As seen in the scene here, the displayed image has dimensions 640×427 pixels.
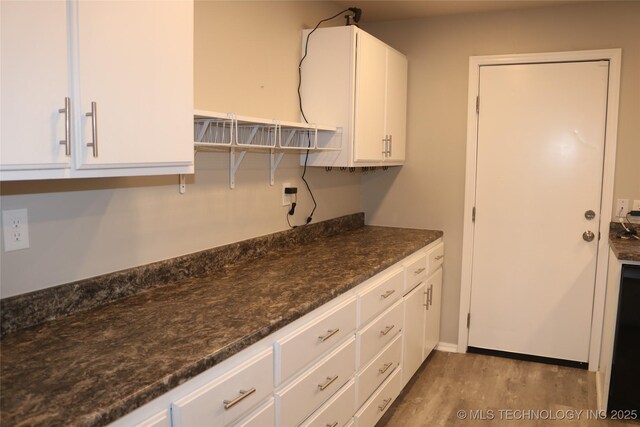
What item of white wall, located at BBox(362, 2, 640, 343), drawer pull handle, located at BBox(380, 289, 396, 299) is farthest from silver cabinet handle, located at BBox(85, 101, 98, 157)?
white wall, located at BBox(362, 2, 640, 343)

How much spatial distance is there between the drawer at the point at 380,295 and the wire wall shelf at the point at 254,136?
2.48 feet

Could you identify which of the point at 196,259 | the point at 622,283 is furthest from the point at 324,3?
the point at 622,283

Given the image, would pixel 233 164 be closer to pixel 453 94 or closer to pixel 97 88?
pixel 97 88

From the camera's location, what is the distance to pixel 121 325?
1599mm

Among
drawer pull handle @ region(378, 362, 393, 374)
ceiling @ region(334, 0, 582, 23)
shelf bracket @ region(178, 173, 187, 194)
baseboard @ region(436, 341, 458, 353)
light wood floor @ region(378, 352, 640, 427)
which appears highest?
ceiling @ region(334, 0, 582, 23)

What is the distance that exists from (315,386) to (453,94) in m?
2.43

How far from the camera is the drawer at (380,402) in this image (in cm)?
242

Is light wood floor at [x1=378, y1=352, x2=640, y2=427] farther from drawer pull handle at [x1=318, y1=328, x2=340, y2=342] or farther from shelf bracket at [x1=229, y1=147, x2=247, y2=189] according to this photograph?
shelf bracket at [x1=229, y1=147, x2=247, y2=189]

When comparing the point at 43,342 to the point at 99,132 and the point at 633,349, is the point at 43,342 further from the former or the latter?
the point at 633,349

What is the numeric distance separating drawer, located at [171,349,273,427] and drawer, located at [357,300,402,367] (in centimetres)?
76

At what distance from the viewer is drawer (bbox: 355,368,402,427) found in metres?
2.42

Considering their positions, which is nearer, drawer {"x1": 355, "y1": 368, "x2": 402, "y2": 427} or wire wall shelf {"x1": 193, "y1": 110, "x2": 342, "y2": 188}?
wire wall shelf {"x1": 193, "y1": 110, "x2": 342, "y2": 188}

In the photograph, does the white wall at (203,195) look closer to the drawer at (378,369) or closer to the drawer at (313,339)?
the drawer at (313,339)

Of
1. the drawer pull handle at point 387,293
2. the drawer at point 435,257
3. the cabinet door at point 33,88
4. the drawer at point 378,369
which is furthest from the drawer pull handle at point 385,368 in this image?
the cabinet door at point 33,88
